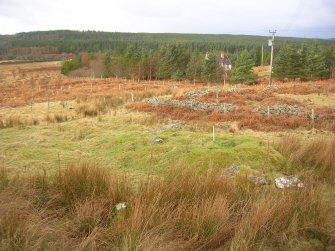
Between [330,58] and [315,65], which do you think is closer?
[315,65]

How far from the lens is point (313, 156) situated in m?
7.53

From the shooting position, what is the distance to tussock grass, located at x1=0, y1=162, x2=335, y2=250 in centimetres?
347

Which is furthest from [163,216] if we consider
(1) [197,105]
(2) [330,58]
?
(2) [330,58]

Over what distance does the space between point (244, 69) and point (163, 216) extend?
1854 inches

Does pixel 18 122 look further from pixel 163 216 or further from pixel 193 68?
pixel 193 68

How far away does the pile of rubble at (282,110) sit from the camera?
53.1 feet

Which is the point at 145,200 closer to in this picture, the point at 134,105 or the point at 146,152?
the point at 146,152

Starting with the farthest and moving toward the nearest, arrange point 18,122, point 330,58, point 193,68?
point 193,68 < point 330,58 < point 18,122

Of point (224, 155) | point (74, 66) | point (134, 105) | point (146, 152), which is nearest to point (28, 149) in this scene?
point (146, 152)

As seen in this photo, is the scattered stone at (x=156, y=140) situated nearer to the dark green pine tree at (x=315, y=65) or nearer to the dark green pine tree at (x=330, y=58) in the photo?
the dark green pine tree at (x=315, y=65)

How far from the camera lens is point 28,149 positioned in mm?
10227

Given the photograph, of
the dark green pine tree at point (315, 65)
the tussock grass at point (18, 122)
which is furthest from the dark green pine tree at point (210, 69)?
the tussock grass at point (18, 122)

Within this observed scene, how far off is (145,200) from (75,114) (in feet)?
49.0

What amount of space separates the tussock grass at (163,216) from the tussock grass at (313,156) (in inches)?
102
